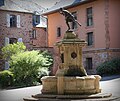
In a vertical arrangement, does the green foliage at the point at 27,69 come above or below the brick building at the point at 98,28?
below

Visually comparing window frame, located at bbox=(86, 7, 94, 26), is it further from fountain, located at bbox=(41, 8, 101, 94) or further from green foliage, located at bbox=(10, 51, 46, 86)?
fountain, located at bbox=(41, 8, 101, 94)

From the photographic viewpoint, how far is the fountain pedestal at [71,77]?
12773 mm

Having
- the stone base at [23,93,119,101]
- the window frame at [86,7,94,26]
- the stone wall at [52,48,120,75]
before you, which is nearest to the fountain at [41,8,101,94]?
the stone base at [23,93,119,101]

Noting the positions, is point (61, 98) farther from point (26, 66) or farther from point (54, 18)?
point (54, 18)

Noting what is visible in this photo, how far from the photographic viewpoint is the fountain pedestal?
41.9 ft

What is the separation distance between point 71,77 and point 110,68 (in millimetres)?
14944

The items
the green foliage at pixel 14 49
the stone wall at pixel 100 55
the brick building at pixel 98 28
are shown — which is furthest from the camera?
the brick building at pixel 98 28

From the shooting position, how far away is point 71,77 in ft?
42.0

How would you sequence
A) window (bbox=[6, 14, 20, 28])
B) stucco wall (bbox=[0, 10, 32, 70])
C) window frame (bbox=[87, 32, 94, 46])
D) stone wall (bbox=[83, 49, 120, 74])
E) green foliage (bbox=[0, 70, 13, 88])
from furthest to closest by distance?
window (bbox=[6, 14, 20, 28]) → stucco wall (bbox=[0, 10, 32, 70]) → window frame (bbox=[87, 32, 94, 46]) → stone wall (bbox=[83, 49, 120, 74]) → green foliage (bbox=[0, 70, 13, 88])

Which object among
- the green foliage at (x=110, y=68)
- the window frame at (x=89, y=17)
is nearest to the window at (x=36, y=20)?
the window frame at (x=89, y=17)

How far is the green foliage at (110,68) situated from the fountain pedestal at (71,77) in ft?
46.0

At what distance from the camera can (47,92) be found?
13219mm

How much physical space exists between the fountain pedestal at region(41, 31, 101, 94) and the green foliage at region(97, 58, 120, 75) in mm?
14034

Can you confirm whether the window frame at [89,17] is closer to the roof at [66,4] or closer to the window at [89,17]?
the window at [89,17]
